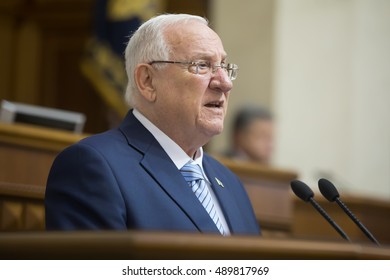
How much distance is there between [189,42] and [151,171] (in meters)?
0.51

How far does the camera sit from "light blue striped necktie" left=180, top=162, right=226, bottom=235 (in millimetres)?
2988

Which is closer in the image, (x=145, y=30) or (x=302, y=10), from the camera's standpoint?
(x=145, y=30)

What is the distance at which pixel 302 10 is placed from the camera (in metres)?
7.59

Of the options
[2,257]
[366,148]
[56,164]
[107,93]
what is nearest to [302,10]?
[366,148]

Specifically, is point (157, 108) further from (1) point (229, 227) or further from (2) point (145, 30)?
(1) point (229, 227)

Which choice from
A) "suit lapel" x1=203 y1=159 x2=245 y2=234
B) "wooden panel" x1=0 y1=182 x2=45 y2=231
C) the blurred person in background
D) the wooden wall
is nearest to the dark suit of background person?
"suit lapel" x1=203 y1=159 x2=245 y2=234

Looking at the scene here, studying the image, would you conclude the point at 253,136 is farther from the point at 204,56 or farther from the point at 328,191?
the point at 328,191

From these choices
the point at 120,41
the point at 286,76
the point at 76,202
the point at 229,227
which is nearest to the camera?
the point at 76,202

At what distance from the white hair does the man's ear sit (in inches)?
1.1

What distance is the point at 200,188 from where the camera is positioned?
3.03 metres

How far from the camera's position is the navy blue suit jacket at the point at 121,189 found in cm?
259

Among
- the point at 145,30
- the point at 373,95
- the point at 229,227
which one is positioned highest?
the point at 145,30

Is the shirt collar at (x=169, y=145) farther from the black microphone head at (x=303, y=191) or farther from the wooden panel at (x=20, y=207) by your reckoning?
the wooden panel at (x=20, y=207)
